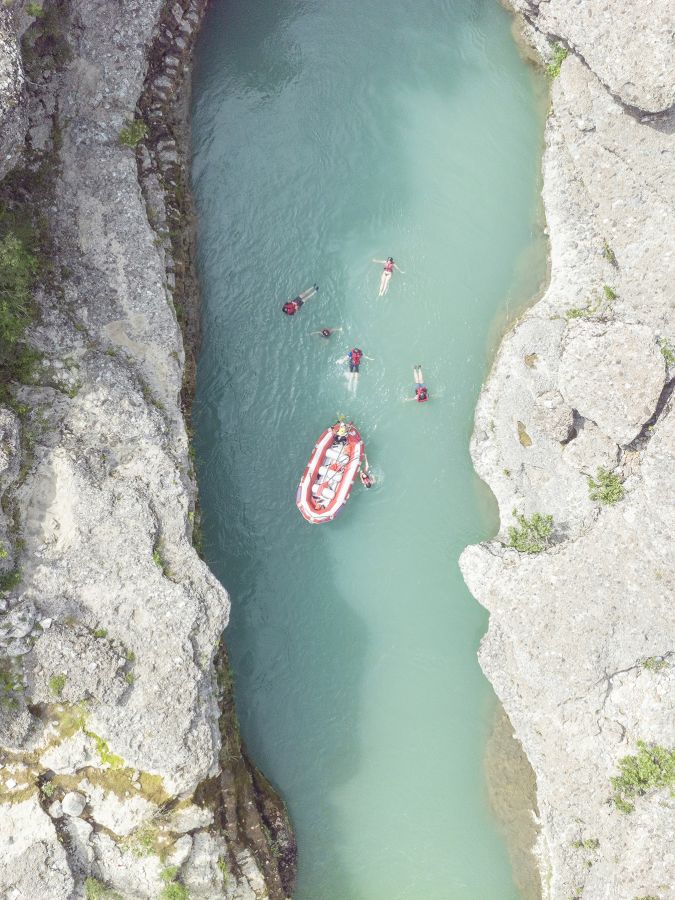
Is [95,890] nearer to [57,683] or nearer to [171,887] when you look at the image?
[171,887]

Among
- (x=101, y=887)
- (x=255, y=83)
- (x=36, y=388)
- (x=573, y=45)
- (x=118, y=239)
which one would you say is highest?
(x=573, y=45)

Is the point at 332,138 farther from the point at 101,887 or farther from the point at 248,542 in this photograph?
the point at 101,887

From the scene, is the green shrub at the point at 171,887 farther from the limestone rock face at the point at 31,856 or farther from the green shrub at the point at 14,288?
the green shrub at the point at 14,288

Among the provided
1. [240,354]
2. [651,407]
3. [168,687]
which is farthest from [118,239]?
[651,407]

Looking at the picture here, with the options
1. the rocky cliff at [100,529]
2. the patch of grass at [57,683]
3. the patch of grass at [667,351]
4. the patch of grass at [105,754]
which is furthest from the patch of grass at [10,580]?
the patch of grass at [667,351]

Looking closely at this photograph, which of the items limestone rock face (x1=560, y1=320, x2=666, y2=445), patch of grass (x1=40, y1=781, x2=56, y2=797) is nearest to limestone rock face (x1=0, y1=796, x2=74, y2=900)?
patch of grass (x1=40, y1=781, x2=56, y2=797)

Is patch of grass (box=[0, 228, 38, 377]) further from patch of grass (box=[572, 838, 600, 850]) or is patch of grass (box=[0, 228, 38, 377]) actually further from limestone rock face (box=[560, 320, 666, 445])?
patch of grass (box=[572, 838, 600, 850])
